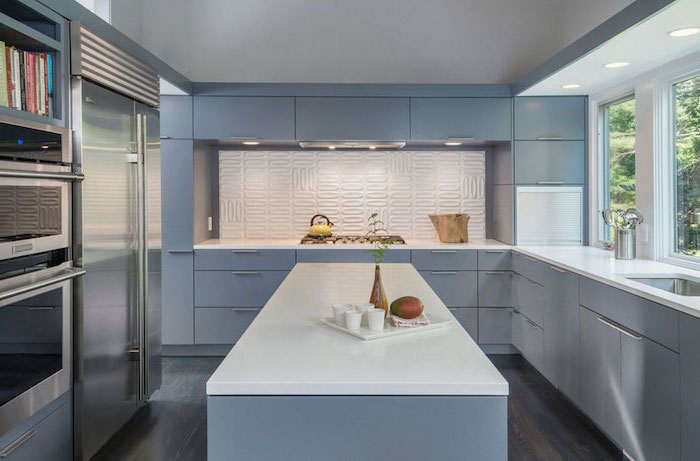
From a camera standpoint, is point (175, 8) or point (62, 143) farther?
point (175, 8)

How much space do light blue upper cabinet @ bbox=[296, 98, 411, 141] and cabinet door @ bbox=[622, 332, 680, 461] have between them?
2.61 metres

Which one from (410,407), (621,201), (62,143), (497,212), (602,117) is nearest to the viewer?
(410,407)

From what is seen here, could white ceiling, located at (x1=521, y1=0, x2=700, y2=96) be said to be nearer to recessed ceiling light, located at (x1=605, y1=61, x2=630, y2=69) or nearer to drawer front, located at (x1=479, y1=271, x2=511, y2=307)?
recessed ceiling light, located at (x1=605, y1=61, x2=630, y2=69)

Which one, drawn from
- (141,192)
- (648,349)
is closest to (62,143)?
(141,192)

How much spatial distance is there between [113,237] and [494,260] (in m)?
2.91

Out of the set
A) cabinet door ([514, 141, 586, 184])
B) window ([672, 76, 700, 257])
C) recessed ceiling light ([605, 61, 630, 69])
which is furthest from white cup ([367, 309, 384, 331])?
cabinet door ([514, 141, 586, 184])

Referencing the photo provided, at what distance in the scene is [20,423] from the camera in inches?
77.6

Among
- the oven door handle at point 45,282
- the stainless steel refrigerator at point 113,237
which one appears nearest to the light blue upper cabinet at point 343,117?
the stainless steel refrigerator at point 113,237

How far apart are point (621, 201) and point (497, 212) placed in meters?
1.09

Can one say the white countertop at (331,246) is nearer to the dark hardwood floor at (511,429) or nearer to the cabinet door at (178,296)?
the cabinet door at (178,296)

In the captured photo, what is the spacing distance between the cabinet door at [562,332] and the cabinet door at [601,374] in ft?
0.33

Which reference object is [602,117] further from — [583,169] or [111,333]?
[111,333]

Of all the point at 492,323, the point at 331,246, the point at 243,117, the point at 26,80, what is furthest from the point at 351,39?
the point at 26,80

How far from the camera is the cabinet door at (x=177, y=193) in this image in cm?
430
